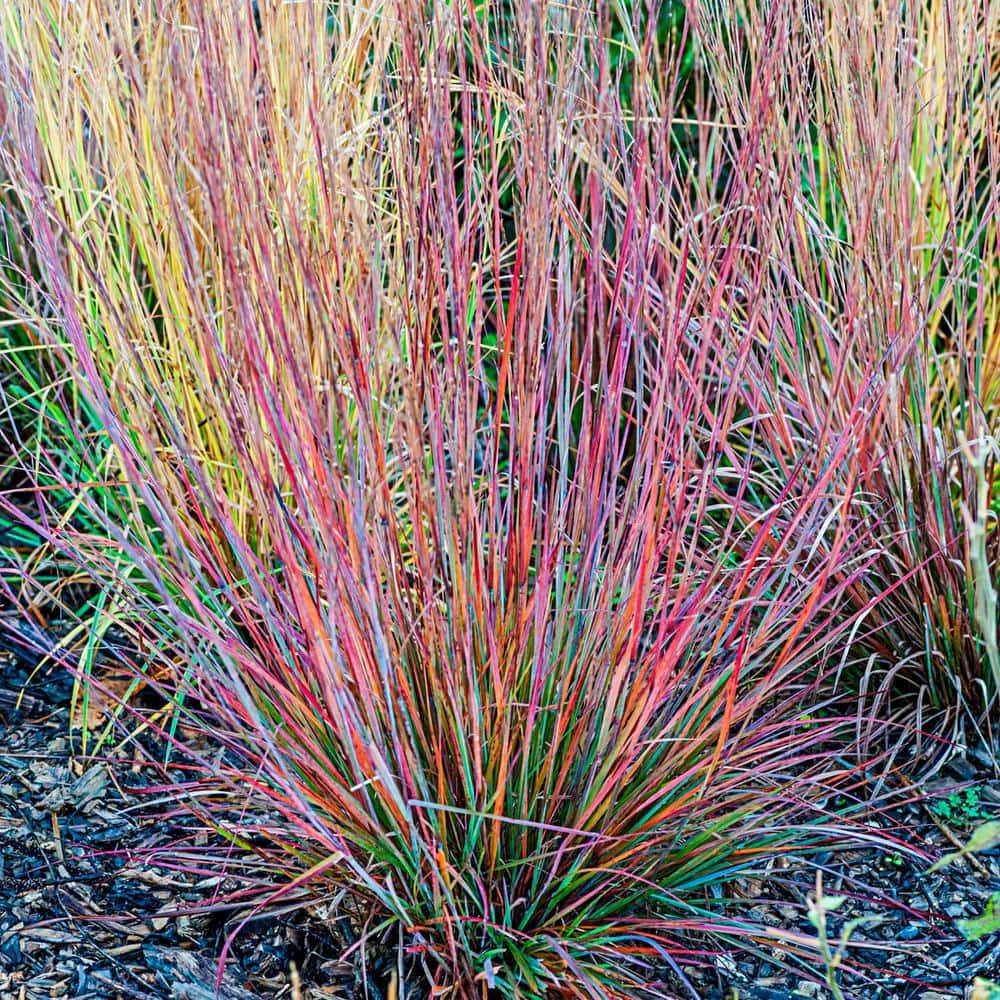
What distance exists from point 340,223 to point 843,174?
3.25 ft

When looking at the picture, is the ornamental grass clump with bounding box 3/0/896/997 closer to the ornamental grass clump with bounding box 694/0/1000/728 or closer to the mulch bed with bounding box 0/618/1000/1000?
the mulch bed with bounding box 0/618/1000/1000

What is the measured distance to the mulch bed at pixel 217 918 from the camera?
5.56 ft

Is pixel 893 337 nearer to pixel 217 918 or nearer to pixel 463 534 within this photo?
pixel 463 534

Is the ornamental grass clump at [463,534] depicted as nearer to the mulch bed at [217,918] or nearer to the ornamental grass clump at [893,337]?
the mulch bed at [217,918]

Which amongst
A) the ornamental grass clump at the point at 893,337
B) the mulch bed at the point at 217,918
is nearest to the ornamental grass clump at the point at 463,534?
the mulch bed at the point at 217,918

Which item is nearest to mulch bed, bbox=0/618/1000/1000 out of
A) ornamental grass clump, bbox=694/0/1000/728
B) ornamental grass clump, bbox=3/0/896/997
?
ornamental grass clump, bbox=3/0/896/997

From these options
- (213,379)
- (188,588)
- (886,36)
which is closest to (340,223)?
(213,379)

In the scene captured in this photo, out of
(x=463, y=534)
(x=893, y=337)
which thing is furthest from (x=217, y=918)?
(x=893, y=337)

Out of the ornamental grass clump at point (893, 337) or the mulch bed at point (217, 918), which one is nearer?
the mulch bed at point (217, 918)

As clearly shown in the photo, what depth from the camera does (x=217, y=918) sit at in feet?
5.88

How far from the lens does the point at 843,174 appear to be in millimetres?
2062

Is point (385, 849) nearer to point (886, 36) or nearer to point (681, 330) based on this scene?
point (681, 330)

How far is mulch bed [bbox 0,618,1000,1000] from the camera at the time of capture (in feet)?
5.56

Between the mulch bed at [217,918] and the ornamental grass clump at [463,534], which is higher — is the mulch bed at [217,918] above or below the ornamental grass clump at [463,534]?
below
